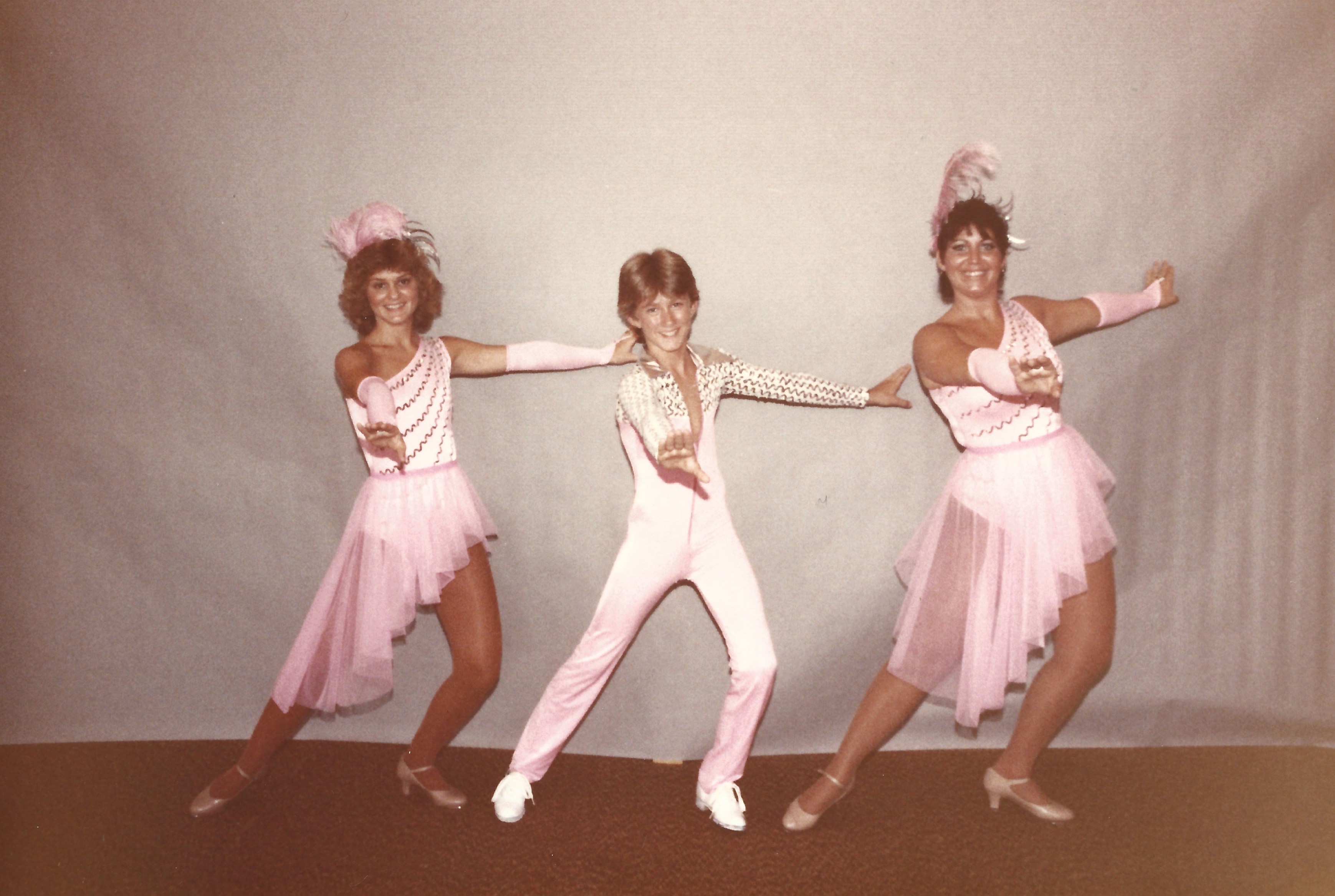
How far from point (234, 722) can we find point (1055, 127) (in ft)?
10.6

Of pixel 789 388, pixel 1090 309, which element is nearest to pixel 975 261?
pixel 1090 309

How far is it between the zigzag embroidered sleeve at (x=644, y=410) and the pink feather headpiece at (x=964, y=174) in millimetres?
979

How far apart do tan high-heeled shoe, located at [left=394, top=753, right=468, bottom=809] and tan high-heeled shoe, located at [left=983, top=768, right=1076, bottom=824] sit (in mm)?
1518

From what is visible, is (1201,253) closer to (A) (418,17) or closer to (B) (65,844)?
(A) (418,17)

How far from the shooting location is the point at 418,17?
114 inches

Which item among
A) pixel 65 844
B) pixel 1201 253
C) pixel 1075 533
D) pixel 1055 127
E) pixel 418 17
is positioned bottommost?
pixel 65 844

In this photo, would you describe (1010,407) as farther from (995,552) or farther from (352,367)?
(352,367)

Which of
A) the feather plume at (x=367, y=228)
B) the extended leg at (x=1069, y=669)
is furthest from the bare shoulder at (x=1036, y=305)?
the feather plume at (x=367, y=228)

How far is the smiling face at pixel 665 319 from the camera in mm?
2662

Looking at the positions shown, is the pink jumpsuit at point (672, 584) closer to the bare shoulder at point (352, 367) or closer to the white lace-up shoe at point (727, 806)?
the white lace-up shoe at point (727, 806)

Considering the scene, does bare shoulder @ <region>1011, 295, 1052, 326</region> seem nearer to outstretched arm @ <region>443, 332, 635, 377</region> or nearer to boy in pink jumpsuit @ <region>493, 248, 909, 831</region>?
boy in pink jumpsuit @ <region>493, 248, 909, 831</region>

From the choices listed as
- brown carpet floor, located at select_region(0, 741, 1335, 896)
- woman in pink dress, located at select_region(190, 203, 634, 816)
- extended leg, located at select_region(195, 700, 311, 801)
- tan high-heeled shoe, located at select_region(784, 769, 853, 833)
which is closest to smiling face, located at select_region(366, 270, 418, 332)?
woman in pink dress, located at select_region(190, 203, 634, 816)

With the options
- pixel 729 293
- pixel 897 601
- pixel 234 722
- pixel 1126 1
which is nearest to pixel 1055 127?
pixel 1126 1

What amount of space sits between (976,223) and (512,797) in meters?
2.07
